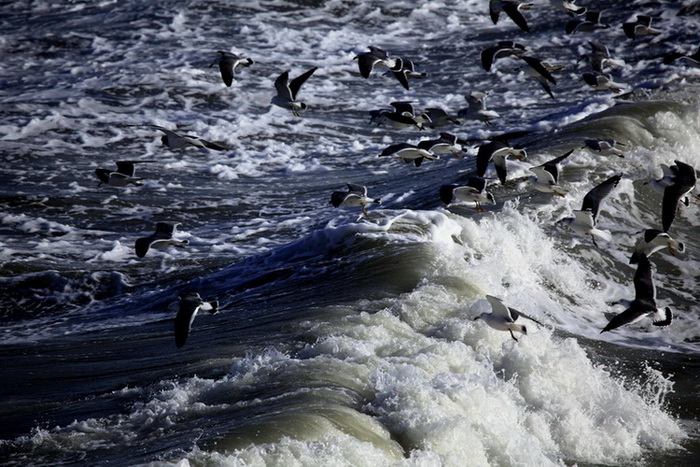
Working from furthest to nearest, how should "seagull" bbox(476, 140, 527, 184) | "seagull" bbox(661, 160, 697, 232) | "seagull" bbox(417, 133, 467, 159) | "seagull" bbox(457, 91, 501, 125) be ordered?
1. "seagull" bbox(457, 91, 501, 125)
2. "seagull" bbox(417, 133, 467, 159)
3. "seagull" bbox(476, 140, 527, 184)
4. "seagull" bbox(661, 160, 697, 232)

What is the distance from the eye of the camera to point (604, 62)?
598 inches

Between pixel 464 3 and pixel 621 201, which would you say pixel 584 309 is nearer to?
pixel 621 201

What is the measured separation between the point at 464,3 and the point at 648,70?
949 centimetres

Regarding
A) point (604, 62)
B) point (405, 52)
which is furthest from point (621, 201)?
point (405, 52)

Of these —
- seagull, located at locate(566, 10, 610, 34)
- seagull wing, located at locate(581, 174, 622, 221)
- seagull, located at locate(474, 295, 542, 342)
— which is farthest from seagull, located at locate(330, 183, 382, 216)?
seagull, located at locate(566, 10, 610, 34)

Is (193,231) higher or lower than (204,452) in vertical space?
lower

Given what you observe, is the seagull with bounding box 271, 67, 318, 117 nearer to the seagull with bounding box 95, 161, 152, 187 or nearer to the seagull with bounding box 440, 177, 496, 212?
the seagull with bounding box 95, 161, 152, 187

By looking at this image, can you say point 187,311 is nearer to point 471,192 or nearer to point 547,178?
point 471,192

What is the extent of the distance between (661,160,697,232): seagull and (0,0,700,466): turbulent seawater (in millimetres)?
1547

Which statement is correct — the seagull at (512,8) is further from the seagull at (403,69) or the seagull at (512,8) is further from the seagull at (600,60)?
the seagull at (600,60)

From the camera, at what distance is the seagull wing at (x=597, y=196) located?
11062mm

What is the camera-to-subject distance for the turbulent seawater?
7113 millimetres

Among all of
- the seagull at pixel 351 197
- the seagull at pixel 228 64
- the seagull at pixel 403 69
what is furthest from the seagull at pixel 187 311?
the seagull at pixel 403 69

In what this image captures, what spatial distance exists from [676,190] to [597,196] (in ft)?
3.45
